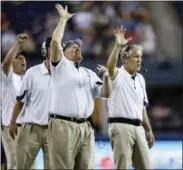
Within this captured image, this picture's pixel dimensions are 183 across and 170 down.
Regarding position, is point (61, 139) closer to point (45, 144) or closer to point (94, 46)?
point (45, 144)

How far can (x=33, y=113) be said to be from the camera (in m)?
10.5

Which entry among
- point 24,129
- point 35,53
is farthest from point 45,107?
point 35,53

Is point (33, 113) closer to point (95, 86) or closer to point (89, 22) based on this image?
point (95, 86)

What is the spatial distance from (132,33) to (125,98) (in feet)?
23.5

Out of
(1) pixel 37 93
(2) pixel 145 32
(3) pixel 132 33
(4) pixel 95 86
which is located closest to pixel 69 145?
(4) pixel 95 86

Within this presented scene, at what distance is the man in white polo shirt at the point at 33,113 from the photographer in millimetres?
10406

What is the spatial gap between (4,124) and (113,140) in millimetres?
1955

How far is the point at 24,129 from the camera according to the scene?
10.6m

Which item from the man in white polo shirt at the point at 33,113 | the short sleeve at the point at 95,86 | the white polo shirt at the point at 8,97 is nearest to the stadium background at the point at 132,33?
the white polo shirt at the point at 8,97

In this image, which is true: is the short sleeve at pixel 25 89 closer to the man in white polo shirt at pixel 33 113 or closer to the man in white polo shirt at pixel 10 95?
the man in white polo shirt at pixel 33 113

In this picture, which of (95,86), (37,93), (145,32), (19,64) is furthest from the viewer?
(145,32)

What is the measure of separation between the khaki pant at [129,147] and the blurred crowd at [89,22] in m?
6.89

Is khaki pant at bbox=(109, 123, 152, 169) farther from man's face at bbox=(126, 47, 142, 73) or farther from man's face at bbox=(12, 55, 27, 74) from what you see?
man's face at bbox=(12, 55, 27, 74)

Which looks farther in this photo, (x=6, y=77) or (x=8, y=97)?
(x=8, y=97)
